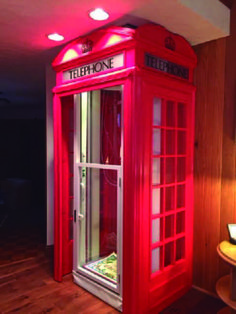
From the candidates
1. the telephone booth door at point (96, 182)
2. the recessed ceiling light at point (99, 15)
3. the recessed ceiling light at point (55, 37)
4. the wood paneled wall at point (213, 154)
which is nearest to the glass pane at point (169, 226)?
the wood paneled wall at point (213, 154)

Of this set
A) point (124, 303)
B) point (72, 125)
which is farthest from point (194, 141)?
point (124, 303)

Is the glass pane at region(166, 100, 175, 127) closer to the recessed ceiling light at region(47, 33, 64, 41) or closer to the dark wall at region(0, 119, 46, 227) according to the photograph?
the recessed ceiling light at region(47, 33, 64, 41)

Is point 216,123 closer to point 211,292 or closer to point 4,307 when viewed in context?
point 211,292

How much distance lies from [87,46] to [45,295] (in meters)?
2.31

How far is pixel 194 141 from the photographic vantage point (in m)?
2.56

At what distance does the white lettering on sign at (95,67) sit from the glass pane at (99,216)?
97cm

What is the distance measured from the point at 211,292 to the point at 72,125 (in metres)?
2.14

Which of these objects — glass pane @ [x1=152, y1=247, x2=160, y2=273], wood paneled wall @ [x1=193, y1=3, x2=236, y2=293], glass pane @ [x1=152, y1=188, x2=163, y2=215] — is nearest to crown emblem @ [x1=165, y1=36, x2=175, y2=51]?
wood paneled wall @ [x1=193, y1=3, x2=236, y2=293]

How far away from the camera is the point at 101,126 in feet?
9.42

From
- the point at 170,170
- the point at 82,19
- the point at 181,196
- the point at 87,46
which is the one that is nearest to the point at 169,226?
the point at 181,196

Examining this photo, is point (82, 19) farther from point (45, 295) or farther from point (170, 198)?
point (45, 295)

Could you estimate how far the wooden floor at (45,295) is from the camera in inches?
89.8

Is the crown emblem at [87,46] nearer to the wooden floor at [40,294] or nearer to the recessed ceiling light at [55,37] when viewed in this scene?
the recessed ceiling light at [55,37]

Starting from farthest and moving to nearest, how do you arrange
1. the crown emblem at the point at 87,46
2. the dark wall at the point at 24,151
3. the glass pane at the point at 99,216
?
the dark wall at the point at 24,151 → the glass pane at the point at 99,216 → the crown emblem at the point at 87,46
